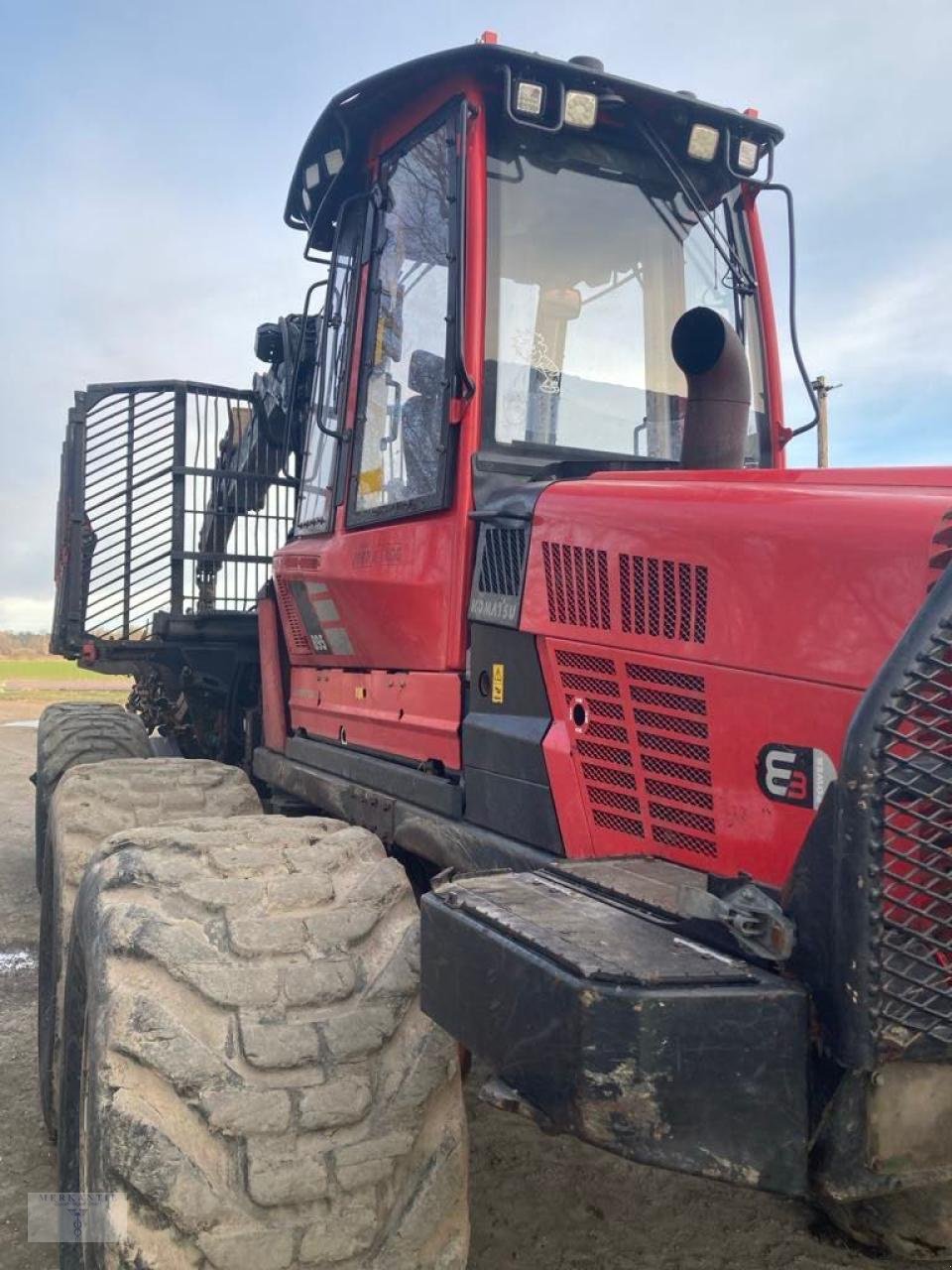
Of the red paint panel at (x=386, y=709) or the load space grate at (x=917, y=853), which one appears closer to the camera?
the load space grate at (x=917, y=853)

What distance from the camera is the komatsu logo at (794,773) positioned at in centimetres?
202

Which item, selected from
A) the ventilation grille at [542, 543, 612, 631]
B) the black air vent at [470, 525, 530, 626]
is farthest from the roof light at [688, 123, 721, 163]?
the ventilation grille at [542, 543, 612, 631]

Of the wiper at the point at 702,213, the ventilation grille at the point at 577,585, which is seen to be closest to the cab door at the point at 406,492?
the ventilation grille at the point at 577,585

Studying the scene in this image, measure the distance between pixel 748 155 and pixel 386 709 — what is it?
1.91 m

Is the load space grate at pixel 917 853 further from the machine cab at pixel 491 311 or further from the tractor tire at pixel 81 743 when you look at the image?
the tractor tire at pixel 81 743

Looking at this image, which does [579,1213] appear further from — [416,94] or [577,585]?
[416,94]

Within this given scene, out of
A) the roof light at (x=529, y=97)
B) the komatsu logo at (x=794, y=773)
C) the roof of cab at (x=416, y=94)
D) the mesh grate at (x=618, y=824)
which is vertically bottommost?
the mesh grate at (x=618, y=824)

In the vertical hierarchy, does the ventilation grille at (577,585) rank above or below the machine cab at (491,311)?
below

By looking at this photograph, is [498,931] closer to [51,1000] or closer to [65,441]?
[51,1000]

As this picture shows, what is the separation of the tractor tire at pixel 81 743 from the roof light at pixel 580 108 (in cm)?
349

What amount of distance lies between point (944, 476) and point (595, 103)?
4.83 feet

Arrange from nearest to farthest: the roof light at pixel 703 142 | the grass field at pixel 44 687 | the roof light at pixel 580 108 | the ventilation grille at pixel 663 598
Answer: the ventilation grille at pixel 663 598
the roof light at pixel 580 108
the roof light at pixel 703 142
the grass field at pixel 44 687

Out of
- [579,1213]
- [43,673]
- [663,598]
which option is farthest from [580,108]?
[43,673]

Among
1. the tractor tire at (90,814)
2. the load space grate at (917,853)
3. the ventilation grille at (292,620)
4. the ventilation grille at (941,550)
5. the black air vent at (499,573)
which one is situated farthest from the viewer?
the ventilation grille at (292,620)
